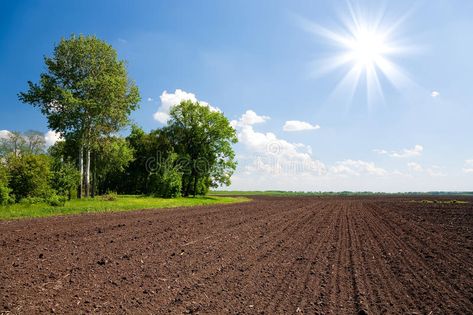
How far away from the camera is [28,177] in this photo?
27484mm

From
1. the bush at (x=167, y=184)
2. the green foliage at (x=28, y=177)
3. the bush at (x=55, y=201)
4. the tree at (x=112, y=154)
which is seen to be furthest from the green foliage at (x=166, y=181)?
the green foliage at (x=28, y=177)

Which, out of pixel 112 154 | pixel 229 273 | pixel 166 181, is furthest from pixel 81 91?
pixel 229 273

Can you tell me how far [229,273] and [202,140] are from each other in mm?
51953

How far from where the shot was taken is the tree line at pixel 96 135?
28703 mm

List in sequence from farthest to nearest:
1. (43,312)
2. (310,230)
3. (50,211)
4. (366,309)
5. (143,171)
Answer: (143,171) → (50,211) → (310,230) → (366,309) → (43,312)

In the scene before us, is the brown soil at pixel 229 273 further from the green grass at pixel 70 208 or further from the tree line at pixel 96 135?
the tree line at pixel 96 135

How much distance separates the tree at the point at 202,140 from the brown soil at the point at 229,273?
4434 centimetres

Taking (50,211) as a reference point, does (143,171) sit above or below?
above

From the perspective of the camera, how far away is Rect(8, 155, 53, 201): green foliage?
27250 millimetres

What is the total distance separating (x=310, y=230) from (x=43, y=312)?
1457 cm

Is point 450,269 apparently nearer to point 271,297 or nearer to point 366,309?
point 366,309

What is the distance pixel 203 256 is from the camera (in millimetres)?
11320

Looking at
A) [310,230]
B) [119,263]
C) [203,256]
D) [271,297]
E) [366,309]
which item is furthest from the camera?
[310,230]

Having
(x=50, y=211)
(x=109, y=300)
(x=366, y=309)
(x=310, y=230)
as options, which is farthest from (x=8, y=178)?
(x=366, y=309)
